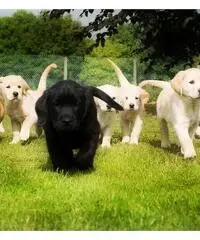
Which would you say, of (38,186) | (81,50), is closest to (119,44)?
(81,50)

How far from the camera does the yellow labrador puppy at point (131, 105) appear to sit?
366 cm

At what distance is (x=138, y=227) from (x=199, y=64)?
99 cm

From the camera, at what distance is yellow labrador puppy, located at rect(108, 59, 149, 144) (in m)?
3.66

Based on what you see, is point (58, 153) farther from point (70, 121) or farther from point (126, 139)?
point (126, 139)

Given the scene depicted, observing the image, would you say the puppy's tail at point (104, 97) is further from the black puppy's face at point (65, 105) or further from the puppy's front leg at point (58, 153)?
the puppy's front leg at point (58, 153)

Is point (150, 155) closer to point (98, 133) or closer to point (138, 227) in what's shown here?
point (98, 133)

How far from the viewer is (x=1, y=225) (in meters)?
3.02

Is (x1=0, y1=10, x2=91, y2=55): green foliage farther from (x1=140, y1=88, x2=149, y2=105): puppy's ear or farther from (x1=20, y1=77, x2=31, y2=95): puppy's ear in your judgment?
(x1=140, y1=88, x2=149, y2=105): puppy's ear

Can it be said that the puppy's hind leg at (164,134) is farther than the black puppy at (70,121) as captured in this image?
Yes

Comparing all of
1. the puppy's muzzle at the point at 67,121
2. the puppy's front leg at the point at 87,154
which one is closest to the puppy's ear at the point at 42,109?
the puppy's muzzle at the point at 67,121

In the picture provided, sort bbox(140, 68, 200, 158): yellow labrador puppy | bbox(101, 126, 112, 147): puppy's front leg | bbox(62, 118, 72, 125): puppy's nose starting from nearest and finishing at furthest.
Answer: bbox(62, 118, 72, 125): puppy's nose
bbox(140, 68, 200, 158): yellow labrador puppy
bbox(101, 126, 112, 147): puppy's front leg

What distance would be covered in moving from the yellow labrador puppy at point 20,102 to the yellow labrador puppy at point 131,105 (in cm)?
36

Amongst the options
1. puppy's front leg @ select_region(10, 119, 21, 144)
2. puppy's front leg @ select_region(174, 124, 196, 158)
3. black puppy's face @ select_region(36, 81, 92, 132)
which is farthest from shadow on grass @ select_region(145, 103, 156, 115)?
puppy's front leg @ select_region(10, 119, 21, 144)

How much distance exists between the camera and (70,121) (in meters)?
3.35
